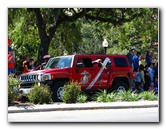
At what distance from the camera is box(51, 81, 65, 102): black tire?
1727cm

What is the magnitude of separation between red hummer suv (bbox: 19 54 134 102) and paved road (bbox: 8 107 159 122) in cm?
202

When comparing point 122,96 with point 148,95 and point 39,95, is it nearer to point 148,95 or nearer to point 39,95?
point 148,95

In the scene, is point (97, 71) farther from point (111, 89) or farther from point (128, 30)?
point (128, 30)

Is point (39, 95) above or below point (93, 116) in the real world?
above

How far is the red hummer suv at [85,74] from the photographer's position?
57.1 feet

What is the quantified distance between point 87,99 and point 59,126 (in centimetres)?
431

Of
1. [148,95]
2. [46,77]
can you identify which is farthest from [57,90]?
[148,95]

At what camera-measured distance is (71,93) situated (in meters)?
16.8

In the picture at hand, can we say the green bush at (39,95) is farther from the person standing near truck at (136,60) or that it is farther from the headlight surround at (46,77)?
the person standing near truck at (136,60)

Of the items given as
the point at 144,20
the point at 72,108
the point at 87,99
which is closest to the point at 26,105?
the point at 72,108

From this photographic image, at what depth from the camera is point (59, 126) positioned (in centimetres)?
1350

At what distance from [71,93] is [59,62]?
142cm

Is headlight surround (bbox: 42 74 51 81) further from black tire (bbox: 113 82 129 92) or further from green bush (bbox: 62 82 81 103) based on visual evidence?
black tire (bbox: 113 82 129 92)

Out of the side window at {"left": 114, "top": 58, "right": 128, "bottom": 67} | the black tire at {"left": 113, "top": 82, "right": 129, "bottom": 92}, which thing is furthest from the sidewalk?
the side window at {"left": 114, "top": 58, "right": 128, "bottom": 67}
